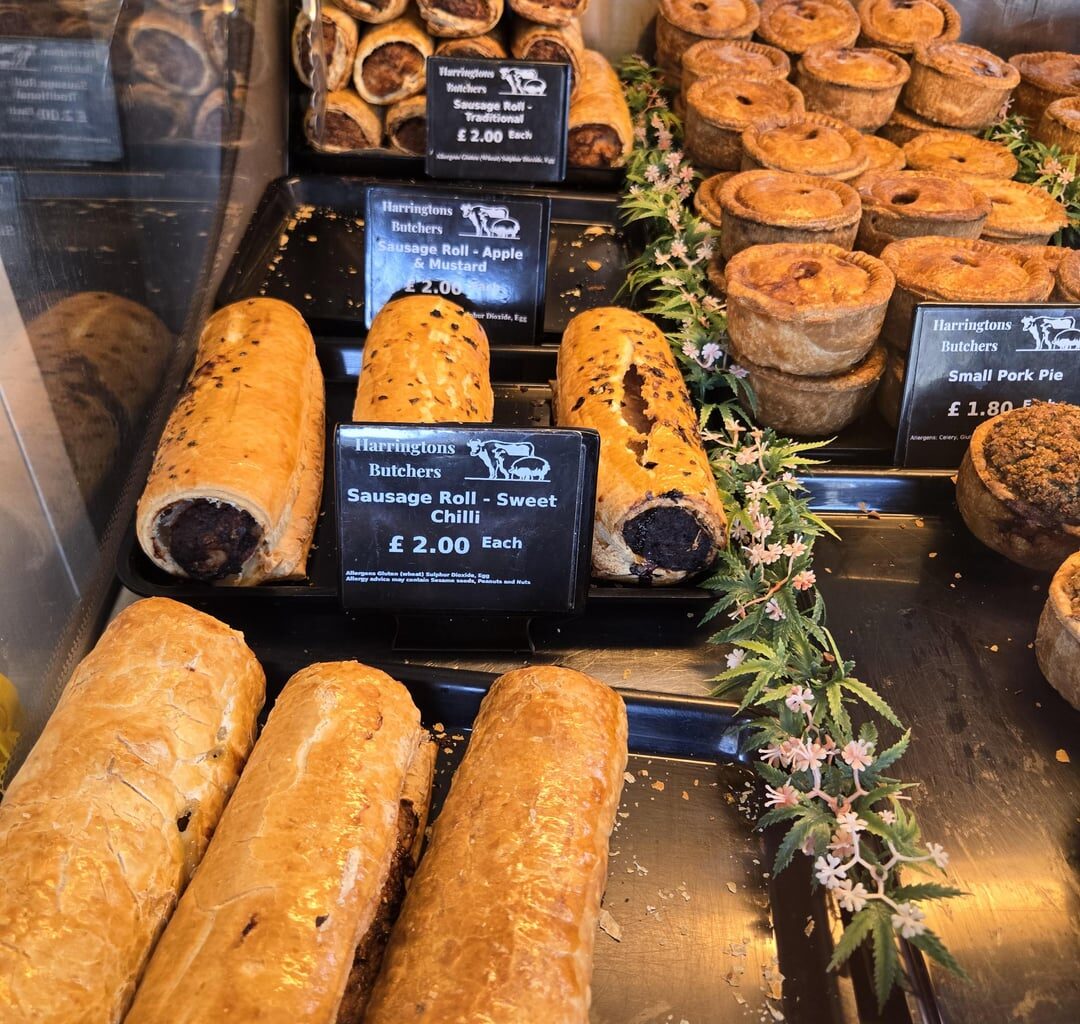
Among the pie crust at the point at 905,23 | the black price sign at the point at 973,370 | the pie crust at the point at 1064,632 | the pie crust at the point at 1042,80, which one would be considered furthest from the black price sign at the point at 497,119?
the pie crust at the point at 1064,632

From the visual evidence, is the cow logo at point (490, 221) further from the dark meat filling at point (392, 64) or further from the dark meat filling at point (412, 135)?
the dark meat filling at point (392, 64)

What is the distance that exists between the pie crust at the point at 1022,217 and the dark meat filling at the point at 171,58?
2.62 m

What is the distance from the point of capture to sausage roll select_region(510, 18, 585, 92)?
4453 mm

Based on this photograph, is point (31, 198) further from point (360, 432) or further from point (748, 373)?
point (748, 373)

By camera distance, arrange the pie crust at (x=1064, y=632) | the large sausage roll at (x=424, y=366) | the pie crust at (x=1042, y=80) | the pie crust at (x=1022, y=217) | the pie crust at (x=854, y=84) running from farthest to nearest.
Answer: the pie crust at (x=1042, y=80), the pie crust at (x=854, y=84), the pie crust at (x=1022, y=217), the large sausage roll at (x=424, y=366), the pie crust at (x=1064, y=632)

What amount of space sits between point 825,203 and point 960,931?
2.19 metres

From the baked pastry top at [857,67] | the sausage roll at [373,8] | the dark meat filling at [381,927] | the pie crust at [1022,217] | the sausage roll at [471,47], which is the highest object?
the sausage roll at [373,8]

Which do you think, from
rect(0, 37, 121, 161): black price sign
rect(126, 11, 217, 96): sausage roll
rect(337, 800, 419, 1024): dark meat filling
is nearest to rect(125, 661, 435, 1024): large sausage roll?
rect(337, 800, 419, 1024): dark meat filling

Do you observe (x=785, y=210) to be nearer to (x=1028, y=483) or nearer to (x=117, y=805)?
(x=1028, y=483)

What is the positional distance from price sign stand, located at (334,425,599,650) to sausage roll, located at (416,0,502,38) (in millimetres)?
2868

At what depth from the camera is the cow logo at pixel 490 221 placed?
3.09 meters

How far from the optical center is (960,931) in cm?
186

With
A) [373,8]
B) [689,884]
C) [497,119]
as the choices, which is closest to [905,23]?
[497,119]

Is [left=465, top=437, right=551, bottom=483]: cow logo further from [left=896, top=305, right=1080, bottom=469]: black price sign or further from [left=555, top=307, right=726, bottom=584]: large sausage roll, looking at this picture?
[left=896, top=305, right=1080, bottom=469]: black price sign
